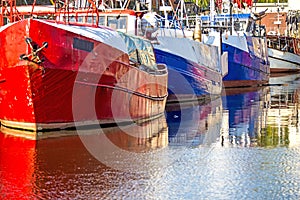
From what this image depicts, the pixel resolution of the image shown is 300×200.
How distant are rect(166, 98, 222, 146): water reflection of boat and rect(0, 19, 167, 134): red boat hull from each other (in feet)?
5.50

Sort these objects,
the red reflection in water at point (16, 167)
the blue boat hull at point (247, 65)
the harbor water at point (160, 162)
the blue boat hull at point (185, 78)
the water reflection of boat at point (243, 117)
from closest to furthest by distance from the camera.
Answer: the red reflection in water at point (16, 167) < the harbor water at point (160, 162) < the water reflection of boat at point (243, 117) < the blue boat hull at point (185, 78) < the blue boat hull at point (247, 65)

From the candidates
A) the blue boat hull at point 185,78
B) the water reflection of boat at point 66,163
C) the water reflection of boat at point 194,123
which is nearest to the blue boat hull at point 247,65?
the blue boat hull at point 185,78

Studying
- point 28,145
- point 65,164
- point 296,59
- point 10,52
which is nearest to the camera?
point 65,164

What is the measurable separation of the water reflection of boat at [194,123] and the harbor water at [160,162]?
28 mm

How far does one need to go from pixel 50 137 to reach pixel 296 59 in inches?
1963

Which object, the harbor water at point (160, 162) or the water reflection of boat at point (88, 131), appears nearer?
the harbor water at point (160, 162)

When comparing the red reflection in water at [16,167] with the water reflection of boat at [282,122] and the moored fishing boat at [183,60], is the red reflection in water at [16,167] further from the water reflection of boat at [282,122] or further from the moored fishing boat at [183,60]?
the moored fishing boat at [183,60]

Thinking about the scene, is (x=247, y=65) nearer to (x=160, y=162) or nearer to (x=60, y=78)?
(x=60, y=78)

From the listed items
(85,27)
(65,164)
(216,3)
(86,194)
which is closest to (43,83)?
(85,27)

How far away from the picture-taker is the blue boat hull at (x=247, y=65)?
36.2 m

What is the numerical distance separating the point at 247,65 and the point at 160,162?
1045 inches

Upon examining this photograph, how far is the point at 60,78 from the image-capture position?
1503cm

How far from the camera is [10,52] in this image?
1490 cm

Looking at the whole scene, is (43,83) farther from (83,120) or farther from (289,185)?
(289,185)
